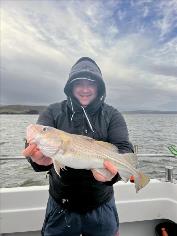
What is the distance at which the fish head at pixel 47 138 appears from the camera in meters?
2.89

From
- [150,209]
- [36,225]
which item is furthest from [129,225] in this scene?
[36,225]

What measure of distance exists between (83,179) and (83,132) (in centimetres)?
52

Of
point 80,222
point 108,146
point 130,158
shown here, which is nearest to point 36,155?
point 108,146

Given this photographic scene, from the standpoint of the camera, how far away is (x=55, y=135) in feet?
9.52

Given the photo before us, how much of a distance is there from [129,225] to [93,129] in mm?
2721

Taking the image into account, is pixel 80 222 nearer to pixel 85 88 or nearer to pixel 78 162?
pixel 78 162

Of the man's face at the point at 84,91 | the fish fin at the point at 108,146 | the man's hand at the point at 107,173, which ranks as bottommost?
the man's hand at the point at 107,173

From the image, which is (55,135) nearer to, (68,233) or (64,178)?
(64,178)

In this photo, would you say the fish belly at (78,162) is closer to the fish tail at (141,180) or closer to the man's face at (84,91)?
the fish tail at (141,180)

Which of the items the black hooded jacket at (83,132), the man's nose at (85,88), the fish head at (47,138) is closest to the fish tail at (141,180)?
the black hooded jacket at (83,132)

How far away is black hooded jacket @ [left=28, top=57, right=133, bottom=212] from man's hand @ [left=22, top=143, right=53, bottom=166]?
66 millimetres

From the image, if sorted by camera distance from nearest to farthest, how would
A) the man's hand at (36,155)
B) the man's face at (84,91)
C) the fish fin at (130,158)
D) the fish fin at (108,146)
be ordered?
the man's hand at (36,155)
the fish fin at (108,146)
the fish fin at (130,158)
the man's face at (84,91)

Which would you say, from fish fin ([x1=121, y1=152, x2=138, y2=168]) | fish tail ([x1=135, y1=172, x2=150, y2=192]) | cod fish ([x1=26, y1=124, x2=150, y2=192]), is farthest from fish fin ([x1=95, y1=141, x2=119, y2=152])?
fish tail ([x1=135, y1=172, x2=150, y2=192])

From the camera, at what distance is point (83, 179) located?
3.14m
